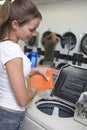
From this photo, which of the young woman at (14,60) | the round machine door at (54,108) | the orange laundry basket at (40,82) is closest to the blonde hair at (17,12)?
the young woman at (14,60)

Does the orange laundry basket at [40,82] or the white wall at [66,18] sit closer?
the orange laundry basket at [40,82]

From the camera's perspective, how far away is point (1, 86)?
4.77 ft

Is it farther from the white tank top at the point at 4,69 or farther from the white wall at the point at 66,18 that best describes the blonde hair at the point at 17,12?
the white wall at the point at 66,18

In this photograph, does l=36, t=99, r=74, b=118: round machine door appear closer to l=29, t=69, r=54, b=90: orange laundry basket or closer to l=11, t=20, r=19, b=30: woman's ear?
l=29, t=69, r=54, b=90: orange laundry basket

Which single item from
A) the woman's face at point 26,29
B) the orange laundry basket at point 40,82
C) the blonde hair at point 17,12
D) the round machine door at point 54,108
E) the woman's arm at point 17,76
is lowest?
the round machine door at point 54,108

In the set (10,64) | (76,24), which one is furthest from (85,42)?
(10,64)

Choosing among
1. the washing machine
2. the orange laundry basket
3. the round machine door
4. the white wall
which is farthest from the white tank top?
the white wall

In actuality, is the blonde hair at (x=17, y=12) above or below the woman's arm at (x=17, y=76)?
above

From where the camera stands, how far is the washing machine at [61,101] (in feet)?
5.46

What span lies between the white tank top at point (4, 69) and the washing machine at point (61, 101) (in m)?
0.24

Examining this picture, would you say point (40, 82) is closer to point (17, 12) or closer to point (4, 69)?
point (4, 69)

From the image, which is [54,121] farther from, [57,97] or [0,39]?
[0,39]

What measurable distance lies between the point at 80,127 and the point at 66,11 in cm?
246

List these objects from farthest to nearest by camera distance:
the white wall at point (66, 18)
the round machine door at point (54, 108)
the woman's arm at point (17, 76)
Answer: the white wall at point (66, 18), the round machine door at point (54, 108), the woman's arm at point (17, 76)
